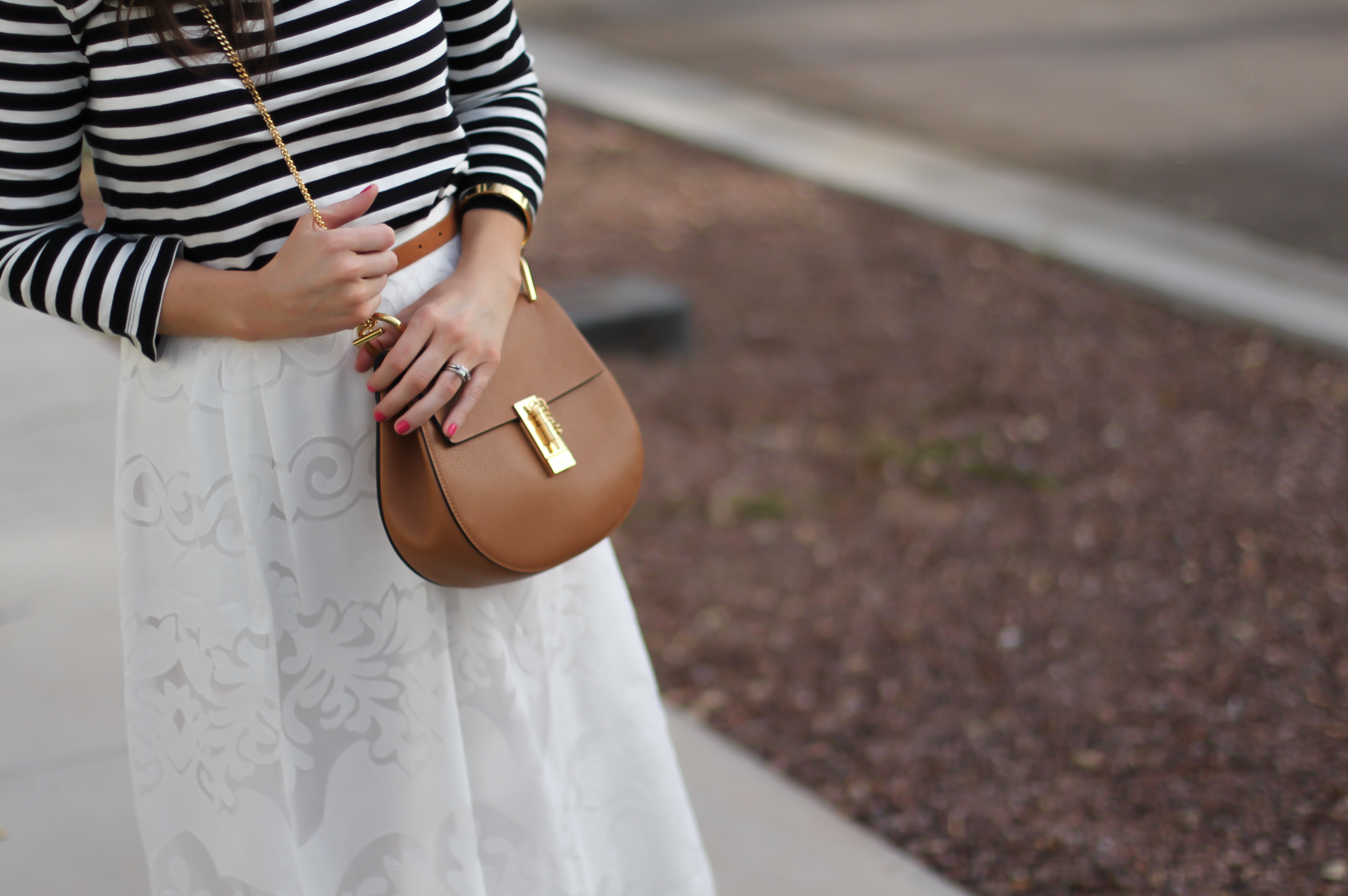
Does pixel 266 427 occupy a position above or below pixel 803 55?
above

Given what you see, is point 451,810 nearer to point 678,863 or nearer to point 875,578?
point 678,863

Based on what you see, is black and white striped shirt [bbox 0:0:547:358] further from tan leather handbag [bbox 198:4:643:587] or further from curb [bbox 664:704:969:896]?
curb [bbox 664:704:969:896]

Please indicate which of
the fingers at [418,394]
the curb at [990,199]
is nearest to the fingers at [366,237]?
the fingers at [418,394]

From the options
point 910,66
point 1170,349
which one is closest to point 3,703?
point 1170,349

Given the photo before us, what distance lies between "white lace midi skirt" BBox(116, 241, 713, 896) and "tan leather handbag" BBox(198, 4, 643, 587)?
0.08m

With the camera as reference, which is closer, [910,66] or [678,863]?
[678,863]

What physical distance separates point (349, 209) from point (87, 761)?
5.56 ft

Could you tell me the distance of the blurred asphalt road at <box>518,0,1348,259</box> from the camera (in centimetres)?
600

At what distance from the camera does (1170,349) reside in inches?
174

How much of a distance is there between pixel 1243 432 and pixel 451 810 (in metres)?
3.05

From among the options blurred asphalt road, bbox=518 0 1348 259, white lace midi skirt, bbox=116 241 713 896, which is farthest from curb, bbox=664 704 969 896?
blurred asphalt road, bbox=518 0 1348 259

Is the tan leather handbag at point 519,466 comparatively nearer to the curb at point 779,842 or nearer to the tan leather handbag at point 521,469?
the tan leather handbag at point 521,469

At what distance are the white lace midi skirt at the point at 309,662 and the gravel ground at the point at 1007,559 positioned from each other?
110 centimetres

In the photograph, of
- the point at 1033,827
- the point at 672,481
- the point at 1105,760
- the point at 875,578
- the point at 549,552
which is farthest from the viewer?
the point at 672,481
